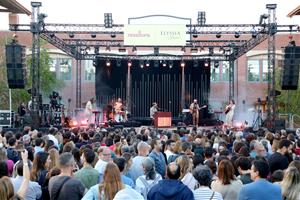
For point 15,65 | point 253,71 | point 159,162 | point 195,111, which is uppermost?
point 15,65

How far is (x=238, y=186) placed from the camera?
263 inches

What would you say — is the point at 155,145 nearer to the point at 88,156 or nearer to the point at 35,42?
the point at 88,156

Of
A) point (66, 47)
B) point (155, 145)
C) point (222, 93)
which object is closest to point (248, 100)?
point (222, 93)

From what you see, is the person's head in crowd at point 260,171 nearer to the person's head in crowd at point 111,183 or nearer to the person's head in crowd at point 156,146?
the person's head in crowd at point 111,183

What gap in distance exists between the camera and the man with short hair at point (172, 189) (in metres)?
6.08

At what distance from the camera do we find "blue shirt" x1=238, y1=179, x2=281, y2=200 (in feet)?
20.1

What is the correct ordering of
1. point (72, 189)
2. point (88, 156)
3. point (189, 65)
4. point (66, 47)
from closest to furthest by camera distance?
point (72, 189) → point (88, 156) → point (66, 47) → point (189, 65)

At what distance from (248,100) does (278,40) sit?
16.4 ft

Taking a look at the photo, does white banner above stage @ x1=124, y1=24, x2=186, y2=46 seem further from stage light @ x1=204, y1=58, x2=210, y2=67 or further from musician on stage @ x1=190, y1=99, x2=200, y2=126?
stage light @ x1=204, y1=58, x2=210, y2=67

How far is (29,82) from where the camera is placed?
3806cm

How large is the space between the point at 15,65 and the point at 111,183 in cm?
1774

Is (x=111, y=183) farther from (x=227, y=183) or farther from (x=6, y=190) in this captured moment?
(x=227, y=183)

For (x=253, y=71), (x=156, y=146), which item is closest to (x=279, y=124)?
(x=156, y=146)

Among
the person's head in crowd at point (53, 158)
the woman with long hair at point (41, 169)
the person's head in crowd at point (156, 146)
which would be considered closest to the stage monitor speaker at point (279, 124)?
the person's head in crowd at point (156, 146)
